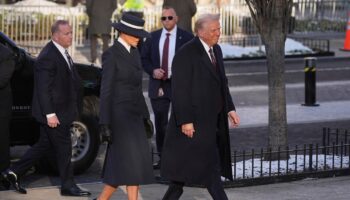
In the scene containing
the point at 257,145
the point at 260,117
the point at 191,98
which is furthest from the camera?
the point at 260,117

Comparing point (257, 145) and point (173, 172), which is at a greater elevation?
point (173, 172)

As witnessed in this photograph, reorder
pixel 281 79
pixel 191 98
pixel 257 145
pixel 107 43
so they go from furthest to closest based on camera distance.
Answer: pixel 107 43 → pixel 257 145 → pixel 281 79 → pixel 191 98

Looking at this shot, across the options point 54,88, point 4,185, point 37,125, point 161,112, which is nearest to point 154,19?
point 161,112

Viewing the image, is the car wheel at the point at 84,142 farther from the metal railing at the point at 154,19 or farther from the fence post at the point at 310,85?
the metal railing at the point at 154,19

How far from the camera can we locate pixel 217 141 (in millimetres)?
9453

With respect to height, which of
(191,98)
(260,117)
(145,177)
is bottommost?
(260,117)

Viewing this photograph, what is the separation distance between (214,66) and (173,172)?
0.94m

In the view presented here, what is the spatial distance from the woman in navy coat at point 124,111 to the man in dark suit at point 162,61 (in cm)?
272

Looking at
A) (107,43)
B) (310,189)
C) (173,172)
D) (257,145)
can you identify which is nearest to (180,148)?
(173,172)

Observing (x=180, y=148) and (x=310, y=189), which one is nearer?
(x=180, y=148)

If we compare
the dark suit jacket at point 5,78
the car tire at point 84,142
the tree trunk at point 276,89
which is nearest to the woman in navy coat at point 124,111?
the dark suit jacket at point 5,78

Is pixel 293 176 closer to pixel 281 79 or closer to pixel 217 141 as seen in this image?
pixel 281 79

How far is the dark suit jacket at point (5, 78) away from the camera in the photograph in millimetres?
10375

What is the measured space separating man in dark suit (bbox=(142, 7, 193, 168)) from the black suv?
63 cm
